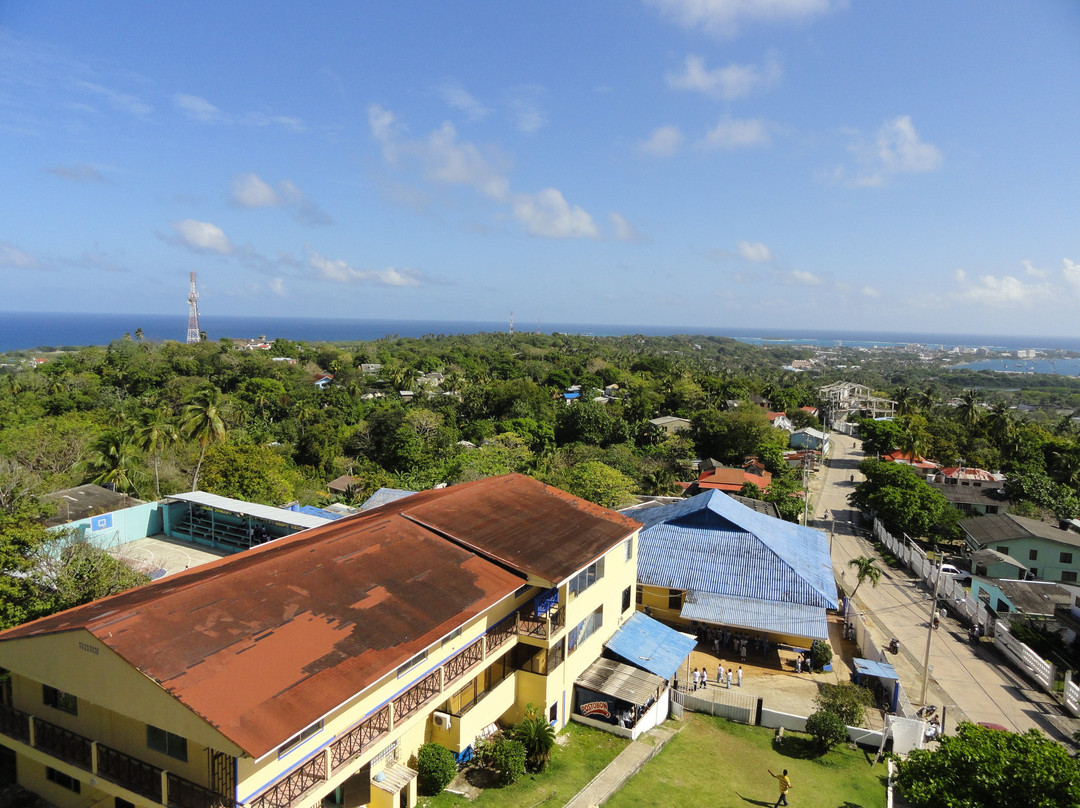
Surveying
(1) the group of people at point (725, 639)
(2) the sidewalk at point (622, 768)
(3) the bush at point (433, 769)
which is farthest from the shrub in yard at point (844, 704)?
(3) the bush at point (433, 769)

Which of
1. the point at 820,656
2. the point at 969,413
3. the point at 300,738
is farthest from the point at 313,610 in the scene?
the point at 969,413

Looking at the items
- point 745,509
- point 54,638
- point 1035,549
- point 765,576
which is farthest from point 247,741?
point 1035,549

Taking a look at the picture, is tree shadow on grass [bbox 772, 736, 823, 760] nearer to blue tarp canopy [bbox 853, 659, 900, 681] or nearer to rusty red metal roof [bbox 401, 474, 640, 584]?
blue tarp canopy [bbox 853, 659, 900, 681]

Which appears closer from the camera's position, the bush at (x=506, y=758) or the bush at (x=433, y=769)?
the bush at (x=433, y=769)

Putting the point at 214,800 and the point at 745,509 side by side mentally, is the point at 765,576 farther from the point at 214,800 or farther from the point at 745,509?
the point at 214,800

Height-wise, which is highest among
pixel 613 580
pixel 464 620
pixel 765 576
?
pixel 464 620

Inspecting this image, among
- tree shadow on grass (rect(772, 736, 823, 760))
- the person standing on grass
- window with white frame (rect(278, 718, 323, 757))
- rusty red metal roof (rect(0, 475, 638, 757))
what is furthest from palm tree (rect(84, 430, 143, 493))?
the person standing on grass

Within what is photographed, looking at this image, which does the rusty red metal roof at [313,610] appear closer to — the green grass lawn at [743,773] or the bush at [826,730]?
the green grass lawn at [743,773]
